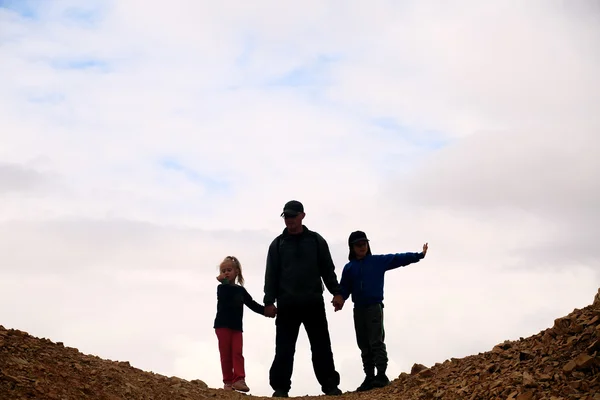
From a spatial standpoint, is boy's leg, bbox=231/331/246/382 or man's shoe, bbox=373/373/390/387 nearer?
man's shoe, bbox=373/373/390/387

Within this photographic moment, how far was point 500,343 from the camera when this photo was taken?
10836 millimetres

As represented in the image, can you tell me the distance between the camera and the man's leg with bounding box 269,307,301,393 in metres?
11.7

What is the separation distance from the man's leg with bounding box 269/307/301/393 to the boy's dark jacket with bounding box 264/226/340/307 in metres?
0.24

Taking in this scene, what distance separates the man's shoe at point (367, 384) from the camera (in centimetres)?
1138

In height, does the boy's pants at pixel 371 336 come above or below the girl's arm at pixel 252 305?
below

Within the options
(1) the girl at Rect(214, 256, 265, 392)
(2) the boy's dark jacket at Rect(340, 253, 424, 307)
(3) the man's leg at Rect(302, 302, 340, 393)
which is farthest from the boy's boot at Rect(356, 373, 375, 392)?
(1) the girl at Rect(214, 256, 265, 392)

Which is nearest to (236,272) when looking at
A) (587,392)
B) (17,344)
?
(17,344)

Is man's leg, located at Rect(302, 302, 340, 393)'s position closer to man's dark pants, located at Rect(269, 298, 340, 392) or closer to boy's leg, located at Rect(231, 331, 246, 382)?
man's dark pants, located at Rect(269, 298, 340, 392)

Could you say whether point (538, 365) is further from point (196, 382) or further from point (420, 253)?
point (196, 382)

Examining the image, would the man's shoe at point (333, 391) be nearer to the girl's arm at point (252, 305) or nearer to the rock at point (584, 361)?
the girl's arm at point (252, 305)

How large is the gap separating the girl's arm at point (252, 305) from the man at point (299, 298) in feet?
0.77

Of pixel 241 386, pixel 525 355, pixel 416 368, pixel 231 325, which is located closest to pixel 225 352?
pixel 231 325

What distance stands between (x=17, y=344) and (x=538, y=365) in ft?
21.4

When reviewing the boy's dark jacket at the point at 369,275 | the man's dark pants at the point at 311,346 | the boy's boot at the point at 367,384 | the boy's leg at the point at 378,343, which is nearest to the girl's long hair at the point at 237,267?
the man's dark pants at the point at 311,346
